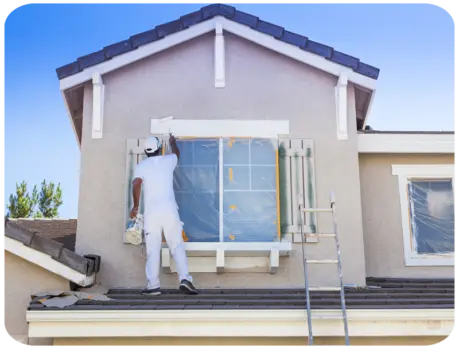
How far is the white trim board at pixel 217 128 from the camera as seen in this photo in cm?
826

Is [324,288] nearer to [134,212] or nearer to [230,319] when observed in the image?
[230,319]

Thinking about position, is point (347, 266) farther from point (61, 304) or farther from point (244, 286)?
point (61, 304)

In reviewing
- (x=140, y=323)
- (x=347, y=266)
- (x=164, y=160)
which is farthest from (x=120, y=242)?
(x=347, y=266)

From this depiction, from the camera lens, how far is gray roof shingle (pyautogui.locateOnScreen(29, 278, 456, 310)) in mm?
6586

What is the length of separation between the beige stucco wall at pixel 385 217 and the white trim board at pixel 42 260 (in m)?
3.73

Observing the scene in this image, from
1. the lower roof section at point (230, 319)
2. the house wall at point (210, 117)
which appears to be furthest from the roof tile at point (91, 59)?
the lower roof section at point (230, 319)

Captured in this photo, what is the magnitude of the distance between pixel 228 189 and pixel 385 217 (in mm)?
2157

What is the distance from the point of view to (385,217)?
8500mm

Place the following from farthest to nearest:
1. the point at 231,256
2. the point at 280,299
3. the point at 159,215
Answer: the point at 231,256
the point at 159,215
the point at 280,299

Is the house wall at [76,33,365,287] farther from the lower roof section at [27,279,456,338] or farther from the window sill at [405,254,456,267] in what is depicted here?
the lower roof section at [27,279,456,338]

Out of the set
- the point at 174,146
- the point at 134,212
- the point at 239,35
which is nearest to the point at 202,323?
the point at 134,212

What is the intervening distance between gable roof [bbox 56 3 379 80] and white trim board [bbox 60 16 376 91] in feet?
0.14

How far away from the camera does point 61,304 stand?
261 inches

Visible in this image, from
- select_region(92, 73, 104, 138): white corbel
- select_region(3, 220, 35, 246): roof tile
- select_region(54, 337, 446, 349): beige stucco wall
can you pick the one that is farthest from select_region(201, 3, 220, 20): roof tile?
select_region(54, 337, 446, 349): beige stucco wall
